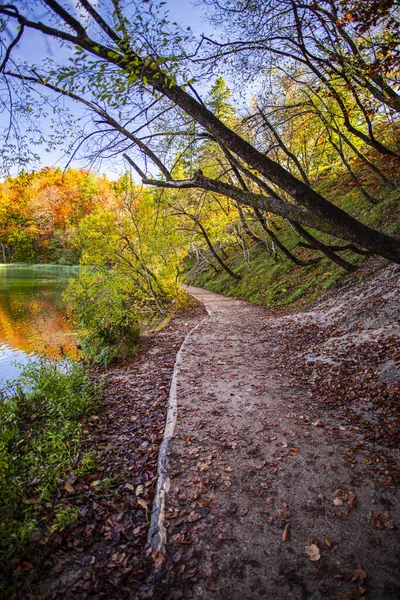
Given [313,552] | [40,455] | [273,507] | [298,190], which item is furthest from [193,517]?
[298,190]

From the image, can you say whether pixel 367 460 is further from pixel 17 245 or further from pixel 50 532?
pixel 17 245

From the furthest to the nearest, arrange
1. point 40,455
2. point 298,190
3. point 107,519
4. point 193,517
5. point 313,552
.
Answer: point 40,455 → point 298,190 → point 107,519 → point 193,517 → point 313,552

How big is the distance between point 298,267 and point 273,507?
44.6ft

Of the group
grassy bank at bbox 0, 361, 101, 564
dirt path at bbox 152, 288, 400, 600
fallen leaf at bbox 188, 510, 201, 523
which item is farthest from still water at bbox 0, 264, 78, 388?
fallen leaf at bbox 188, 510, 201, 523

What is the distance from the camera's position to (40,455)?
3818 millimetres

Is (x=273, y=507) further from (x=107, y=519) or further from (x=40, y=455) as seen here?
(x=40, y=455)

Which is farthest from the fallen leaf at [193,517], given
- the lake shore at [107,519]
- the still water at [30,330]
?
the still water at [30,330]

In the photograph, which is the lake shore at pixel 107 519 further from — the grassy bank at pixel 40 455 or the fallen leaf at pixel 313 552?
the fallen leaf at pixel 313 552

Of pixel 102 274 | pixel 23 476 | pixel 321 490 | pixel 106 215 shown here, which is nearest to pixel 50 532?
pixel 23 476

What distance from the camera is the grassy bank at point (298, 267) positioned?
11273mm

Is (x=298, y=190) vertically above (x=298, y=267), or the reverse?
(x=298, y=190)

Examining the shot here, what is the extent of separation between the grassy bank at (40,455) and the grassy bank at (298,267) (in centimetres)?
783

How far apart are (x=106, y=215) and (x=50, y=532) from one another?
12328mm

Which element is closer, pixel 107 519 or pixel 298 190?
pixel 107 519
